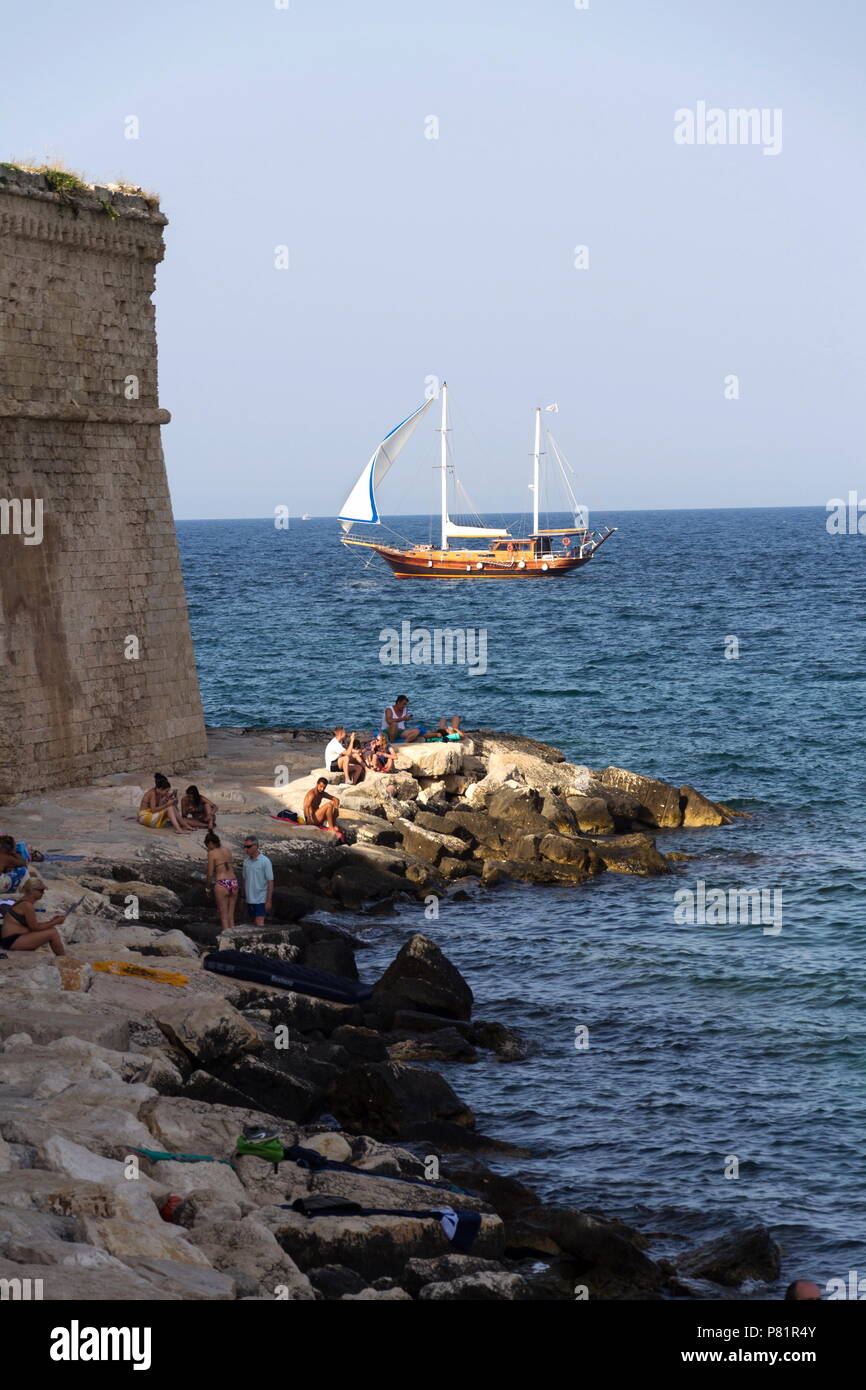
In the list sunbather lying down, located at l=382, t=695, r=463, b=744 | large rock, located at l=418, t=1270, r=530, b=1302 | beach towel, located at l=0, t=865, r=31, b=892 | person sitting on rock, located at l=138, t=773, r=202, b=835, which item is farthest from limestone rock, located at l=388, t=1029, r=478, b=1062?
sunbather lying down, located at l=382, t=695, r=463, b=744

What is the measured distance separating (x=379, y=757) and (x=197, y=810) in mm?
4863

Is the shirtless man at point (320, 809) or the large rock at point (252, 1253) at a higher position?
the shirtless man at point (320, 809)

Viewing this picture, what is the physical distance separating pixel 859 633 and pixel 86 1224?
172ft

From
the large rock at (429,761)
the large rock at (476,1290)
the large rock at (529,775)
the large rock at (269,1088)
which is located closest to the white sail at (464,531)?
the large rock at (529,775)

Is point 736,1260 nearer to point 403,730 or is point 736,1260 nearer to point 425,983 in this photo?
point 425,983

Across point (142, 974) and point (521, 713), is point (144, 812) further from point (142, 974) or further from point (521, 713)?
point (521, 713)

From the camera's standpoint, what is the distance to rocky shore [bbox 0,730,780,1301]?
9.45m

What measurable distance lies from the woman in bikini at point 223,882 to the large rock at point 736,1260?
701 cm

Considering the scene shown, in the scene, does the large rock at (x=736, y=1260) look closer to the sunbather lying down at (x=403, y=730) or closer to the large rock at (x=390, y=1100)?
the large rock at (x=390, y=1100)

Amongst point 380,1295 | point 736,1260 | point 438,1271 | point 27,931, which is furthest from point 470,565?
point 380,1295

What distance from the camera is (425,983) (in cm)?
1670

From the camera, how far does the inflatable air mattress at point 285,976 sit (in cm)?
1540

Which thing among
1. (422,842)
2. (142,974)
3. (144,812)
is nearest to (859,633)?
(422,842)

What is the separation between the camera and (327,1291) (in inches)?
378
